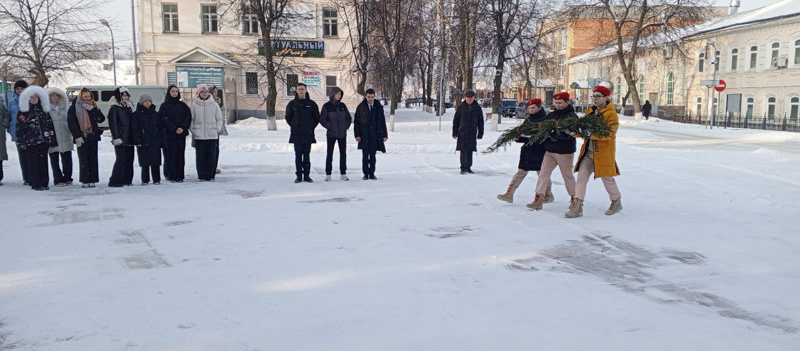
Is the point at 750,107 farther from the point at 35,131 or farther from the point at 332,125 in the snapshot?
the point at 35,131

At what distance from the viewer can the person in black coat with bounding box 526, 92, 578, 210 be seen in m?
7.65

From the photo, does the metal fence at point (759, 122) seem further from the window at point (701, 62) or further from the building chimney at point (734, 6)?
the building chimney at point (734, 6)

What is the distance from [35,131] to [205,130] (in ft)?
8.52

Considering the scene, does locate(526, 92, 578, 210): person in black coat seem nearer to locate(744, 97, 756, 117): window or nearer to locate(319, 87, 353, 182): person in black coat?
locate(319, 87, 353, 182): person in black coat

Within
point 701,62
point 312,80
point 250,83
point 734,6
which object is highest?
point 734,6

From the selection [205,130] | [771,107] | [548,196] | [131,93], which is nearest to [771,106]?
[771,107]

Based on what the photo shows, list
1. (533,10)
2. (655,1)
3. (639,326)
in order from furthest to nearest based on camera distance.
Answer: (655,1)
(533,10)
(639,326)

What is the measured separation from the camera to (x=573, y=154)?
25.4 ft

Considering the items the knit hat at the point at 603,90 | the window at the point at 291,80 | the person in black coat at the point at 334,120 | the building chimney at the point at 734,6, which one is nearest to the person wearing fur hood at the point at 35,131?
the person in black coat at the point at 334,120

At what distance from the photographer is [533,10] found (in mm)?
27172

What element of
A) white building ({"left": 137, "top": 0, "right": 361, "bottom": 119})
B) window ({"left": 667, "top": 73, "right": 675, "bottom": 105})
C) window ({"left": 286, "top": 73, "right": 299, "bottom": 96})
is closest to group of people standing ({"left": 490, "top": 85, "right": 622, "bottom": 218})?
white building ({"left": 137, "top": 0, "right": 361, "bottom": 119})

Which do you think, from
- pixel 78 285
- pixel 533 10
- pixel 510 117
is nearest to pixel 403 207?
pixel 78 285

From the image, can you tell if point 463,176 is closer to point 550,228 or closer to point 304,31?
point 550,228

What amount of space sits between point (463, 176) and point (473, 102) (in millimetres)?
1440
